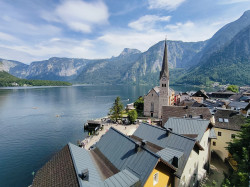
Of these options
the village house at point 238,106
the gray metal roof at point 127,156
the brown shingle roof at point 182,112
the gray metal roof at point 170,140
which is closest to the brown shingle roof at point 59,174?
the gray metal roof at point 127,156

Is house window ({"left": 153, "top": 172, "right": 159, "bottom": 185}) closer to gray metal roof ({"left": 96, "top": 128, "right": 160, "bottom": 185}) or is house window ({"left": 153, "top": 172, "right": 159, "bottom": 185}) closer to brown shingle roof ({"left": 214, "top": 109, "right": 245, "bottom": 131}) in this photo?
gray metal roof ({"left": 96, "top": 128, "right": 160, "bottom": 185})

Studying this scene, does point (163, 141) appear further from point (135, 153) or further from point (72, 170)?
point (72, 170)

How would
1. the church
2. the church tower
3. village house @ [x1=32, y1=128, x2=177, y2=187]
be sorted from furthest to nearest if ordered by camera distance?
1. the church
2. the church tower
3. village house @ [x1=32, y1=128, x2=177, y2=187]

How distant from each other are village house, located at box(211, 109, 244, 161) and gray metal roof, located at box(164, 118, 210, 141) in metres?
11.7

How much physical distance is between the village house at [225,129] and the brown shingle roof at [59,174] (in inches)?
1310

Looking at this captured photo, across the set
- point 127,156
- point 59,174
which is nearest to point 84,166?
point 59,174

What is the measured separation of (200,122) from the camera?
83.1 ft

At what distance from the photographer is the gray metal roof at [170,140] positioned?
17933 mm

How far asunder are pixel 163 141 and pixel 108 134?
26.7 feet

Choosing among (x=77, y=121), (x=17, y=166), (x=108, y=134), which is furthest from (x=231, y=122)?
(x=77, y=121)

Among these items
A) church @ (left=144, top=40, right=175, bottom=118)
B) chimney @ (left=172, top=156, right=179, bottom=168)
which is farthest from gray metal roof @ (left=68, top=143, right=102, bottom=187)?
church @ (left=144, top=40, right=175, bottom=118)

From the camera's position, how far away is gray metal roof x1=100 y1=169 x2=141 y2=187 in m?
12.0

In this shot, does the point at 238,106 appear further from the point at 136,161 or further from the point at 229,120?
Result: the point at 136,161

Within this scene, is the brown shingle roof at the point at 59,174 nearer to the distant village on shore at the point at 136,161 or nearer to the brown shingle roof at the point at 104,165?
the distant village on shore at the point at 136,161
